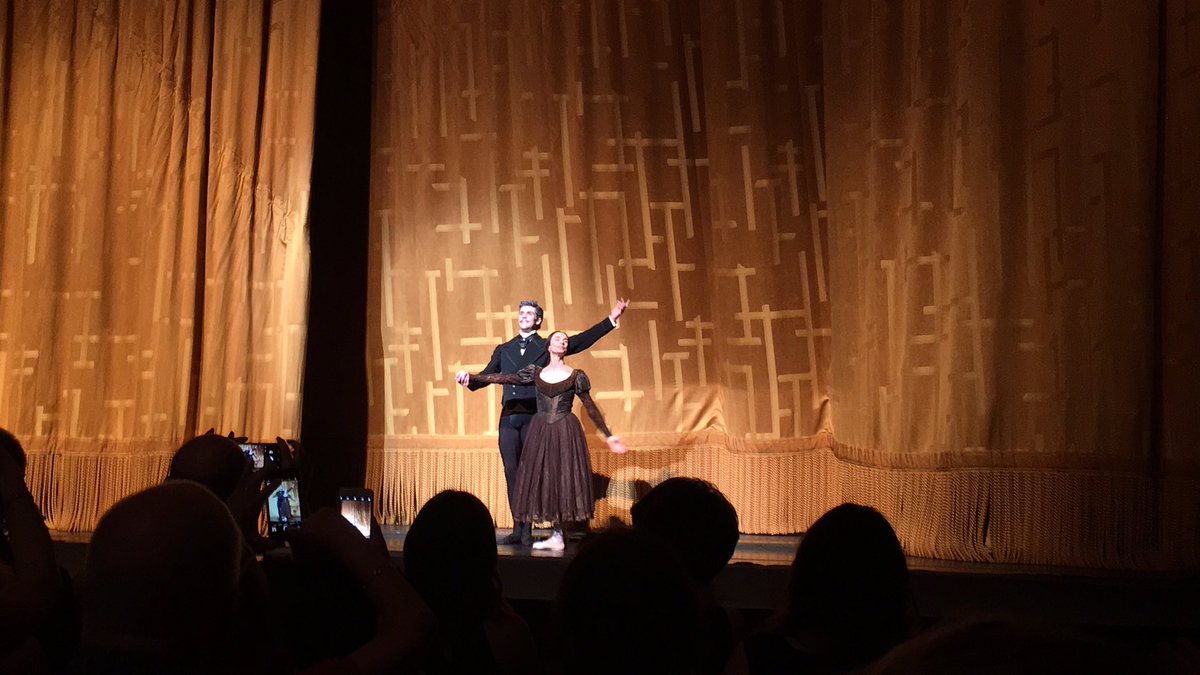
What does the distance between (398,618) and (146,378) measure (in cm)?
605

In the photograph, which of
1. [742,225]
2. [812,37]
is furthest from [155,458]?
[812,37]

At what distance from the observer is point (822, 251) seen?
6023mm

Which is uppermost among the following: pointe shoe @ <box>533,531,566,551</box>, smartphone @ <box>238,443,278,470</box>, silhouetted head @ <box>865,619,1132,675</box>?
silhouetted head @ <box>865,619,1132,675</box>

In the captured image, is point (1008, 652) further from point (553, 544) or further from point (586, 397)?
point (586, 397)

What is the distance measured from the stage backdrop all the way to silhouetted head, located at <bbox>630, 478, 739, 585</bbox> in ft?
10.4

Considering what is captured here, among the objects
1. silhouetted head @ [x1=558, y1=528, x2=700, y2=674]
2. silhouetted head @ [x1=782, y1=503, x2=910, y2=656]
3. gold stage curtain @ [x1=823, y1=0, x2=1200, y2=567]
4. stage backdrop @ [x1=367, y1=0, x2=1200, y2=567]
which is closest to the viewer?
silhouetted head @ [x1=558, y1=528, x2=700, y2=674]

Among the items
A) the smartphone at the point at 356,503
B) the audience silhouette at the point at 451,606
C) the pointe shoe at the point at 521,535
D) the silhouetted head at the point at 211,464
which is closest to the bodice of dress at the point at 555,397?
the pointe shoe at the point at 521,535

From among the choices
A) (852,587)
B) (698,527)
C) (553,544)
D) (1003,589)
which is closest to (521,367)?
(553,544)

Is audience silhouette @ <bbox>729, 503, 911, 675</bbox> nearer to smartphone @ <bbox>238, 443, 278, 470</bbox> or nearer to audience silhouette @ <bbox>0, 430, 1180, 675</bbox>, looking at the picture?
audience silhouette @ <bbox>0, 430, 1180, 675</bbox>

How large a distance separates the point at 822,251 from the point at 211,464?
4.40 meters

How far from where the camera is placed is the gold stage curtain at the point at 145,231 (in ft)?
21.2

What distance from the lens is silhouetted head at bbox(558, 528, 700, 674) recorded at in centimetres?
93

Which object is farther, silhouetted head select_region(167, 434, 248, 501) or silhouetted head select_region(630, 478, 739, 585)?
silhouetted head select_region(167, 434, 248, 501)

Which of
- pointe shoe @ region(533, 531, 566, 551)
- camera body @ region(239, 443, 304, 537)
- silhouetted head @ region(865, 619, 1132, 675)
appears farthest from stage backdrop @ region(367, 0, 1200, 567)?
silhouetted head @ region(865, 619, 1132, 675)
